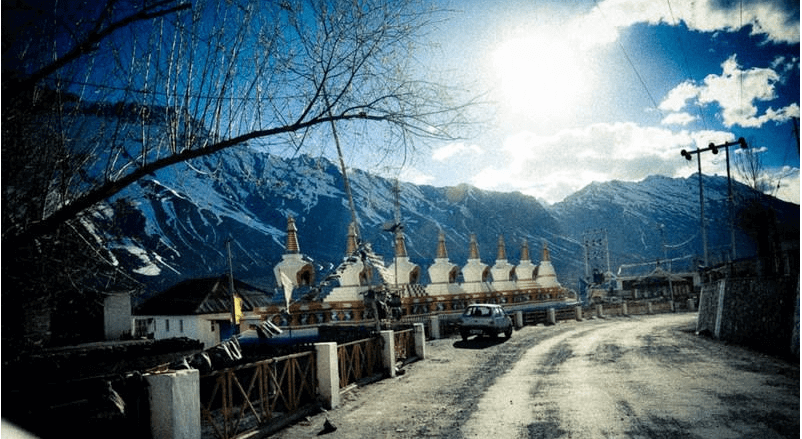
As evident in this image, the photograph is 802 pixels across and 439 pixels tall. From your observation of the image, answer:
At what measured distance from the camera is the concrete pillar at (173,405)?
6.00 m

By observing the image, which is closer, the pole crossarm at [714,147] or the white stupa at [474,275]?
the pole crossarm at [714,147]

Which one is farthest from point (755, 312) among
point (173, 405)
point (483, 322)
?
point (173, 405)

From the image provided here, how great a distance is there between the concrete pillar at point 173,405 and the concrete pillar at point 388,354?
24.4 feet

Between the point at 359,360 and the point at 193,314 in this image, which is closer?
the point at 359,360

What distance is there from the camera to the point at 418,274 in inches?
1549

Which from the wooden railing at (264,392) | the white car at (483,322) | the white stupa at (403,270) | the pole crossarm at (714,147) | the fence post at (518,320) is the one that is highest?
the pole crossarm at (714,147)

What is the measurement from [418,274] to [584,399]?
3046 centimetres

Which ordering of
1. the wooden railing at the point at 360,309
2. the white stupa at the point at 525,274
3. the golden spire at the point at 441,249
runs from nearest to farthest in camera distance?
the wooden railing at the point at 360,309
the golden spire at the point at 441,249
the white stupa at the point at 525,274

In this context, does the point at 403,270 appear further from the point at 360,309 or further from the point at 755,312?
the point at 755,312

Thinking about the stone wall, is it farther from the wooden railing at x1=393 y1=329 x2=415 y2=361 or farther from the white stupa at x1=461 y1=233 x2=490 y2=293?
the white stupa at x1=461 y1=233 x2=490 y2=293

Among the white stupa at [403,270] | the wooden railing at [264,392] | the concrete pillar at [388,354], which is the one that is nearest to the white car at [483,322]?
the concrete pillar at [388,354]

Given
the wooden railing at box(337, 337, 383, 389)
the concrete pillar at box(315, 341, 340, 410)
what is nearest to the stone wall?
the wooden railing at box(337, 337, 383, 389)

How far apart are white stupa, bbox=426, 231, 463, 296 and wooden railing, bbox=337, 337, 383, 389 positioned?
74.7 feet

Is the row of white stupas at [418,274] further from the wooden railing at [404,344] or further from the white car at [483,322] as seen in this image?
the white car at [483,322]
